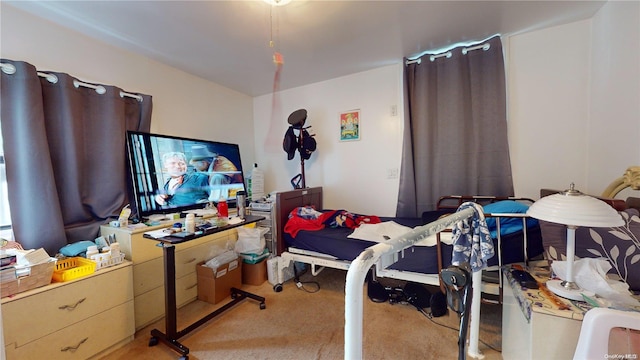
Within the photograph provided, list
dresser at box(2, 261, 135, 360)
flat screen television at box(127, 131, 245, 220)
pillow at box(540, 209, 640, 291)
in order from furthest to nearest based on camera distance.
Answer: flat screen television at box(127, 131, 245, 220)
dresser at box(2, 261, 135, 360)
pillow at box(540, 209, 640, 291)

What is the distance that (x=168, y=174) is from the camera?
7.31 feet

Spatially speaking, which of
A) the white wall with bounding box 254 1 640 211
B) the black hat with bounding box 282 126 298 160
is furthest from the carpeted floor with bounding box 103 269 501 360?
the black hat with bounding box 282 126 298 160

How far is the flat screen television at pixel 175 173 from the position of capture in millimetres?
2070

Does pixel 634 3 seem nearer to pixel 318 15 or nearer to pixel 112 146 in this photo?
pixel 318 15

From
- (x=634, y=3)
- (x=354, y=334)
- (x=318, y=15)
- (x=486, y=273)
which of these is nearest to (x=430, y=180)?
(x=486, y=273)

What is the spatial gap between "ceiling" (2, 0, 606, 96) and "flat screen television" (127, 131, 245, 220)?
0.85 m

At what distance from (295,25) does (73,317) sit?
8.18 ft

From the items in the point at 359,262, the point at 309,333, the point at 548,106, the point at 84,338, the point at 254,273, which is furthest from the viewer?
the point at 254,273

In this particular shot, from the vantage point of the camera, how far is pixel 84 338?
4.71 feet

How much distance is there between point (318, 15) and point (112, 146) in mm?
2040

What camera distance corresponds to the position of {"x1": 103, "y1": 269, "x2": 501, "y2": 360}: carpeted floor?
1526mm

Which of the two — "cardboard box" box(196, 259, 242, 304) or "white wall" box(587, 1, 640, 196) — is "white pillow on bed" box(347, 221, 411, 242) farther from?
"white wall" box(587, 1, 640, 196)

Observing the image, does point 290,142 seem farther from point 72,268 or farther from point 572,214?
point 572,214

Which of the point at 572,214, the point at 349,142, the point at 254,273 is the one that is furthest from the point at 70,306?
the point at 349,142
